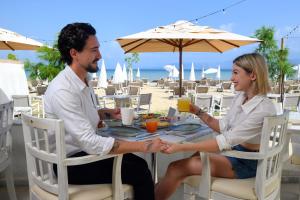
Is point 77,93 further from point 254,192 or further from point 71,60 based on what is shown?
point 254,192

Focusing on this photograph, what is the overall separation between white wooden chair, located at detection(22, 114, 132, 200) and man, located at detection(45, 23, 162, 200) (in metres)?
0.06

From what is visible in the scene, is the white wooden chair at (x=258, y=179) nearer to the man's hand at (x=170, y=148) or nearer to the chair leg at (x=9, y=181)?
the man's hand at (x=170, y=148)

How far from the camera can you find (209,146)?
6.76ft

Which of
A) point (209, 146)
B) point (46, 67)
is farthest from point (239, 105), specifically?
point (46, 67)

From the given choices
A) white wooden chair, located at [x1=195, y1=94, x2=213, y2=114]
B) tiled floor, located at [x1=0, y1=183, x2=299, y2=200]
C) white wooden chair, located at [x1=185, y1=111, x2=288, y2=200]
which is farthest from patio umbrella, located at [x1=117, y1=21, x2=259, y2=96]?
white wooden chair, located at [x1=185, y1=111, x2=288, y2=200]

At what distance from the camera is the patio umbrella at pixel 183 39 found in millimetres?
5523

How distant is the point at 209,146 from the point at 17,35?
5.92 m

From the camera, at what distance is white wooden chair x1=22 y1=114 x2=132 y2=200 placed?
5.89 ft

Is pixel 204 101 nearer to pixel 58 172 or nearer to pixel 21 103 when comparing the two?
pixel 21 103

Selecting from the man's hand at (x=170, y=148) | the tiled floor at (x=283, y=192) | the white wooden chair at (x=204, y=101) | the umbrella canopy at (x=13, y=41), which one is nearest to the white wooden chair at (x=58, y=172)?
the man's hand at (x=170, y=148)

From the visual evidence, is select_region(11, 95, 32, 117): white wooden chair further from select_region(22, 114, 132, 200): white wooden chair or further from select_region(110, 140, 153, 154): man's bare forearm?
select_region(110, 140, 153, 154): man's bare forearm

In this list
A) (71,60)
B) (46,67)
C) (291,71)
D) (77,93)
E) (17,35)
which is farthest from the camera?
(291,71)

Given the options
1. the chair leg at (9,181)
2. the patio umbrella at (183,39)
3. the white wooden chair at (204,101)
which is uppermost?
the patio umbrella at (183,39)

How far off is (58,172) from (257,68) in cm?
134
